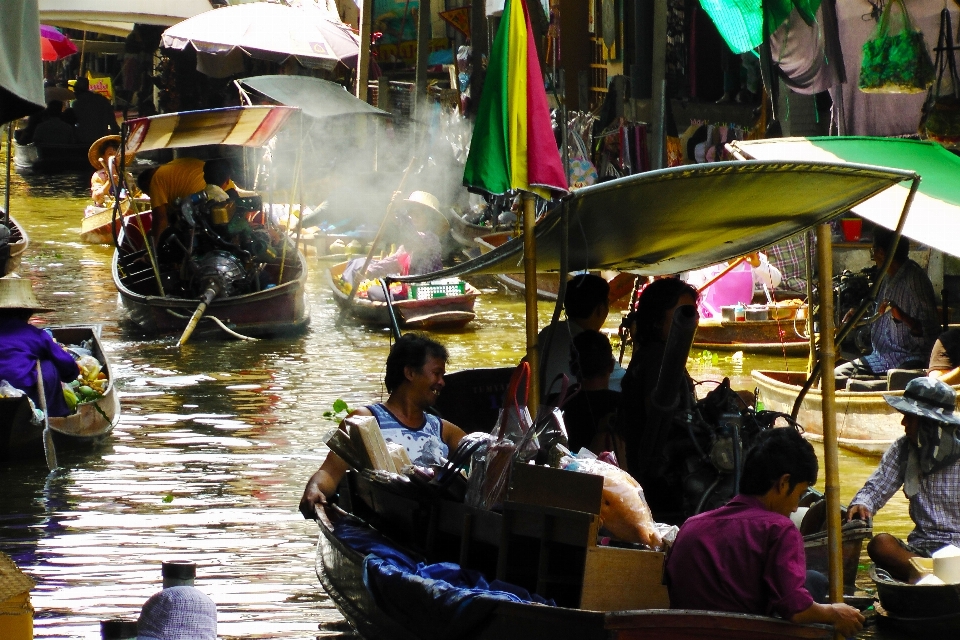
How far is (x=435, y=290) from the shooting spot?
13984 mm

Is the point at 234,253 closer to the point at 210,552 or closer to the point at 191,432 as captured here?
the point at 191,432

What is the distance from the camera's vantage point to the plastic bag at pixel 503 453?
15.1 feet

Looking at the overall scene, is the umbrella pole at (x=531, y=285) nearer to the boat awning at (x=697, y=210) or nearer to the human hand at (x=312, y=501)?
the boat awning at (x=697, y=210)

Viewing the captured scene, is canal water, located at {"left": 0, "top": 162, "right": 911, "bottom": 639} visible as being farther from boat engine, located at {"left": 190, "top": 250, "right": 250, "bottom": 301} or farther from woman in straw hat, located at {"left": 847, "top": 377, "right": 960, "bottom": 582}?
woman in straw hat, located at {"left": 847, "top": 377, "right": 960, "bottom": 582}

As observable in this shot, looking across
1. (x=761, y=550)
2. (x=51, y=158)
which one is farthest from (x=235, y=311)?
(x=51, y=158)

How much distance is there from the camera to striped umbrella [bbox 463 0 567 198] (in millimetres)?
5246

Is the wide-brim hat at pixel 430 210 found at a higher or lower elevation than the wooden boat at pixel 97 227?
higher

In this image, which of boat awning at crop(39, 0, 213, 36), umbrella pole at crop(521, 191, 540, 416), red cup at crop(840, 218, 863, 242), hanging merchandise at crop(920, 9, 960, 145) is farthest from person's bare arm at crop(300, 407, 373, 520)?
boat awning at crop(39, 0, 213, 36)

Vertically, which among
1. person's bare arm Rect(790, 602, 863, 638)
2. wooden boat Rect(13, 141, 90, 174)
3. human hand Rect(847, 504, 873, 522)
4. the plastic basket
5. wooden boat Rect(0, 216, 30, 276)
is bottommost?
the plastic basket

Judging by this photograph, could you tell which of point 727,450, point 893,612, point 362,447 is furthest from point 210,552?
point 893,612

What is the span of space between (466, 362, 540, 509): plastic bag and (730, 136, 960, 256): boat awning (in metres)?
2.02

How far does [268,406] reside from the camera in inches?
428

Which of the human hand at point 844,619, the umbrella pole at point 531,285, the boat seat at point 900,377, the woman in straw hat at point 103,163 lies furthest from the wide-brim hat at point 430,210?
the human hand at point 844,619

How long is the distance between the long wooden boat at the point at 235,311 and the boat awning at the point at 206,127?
1604mm
